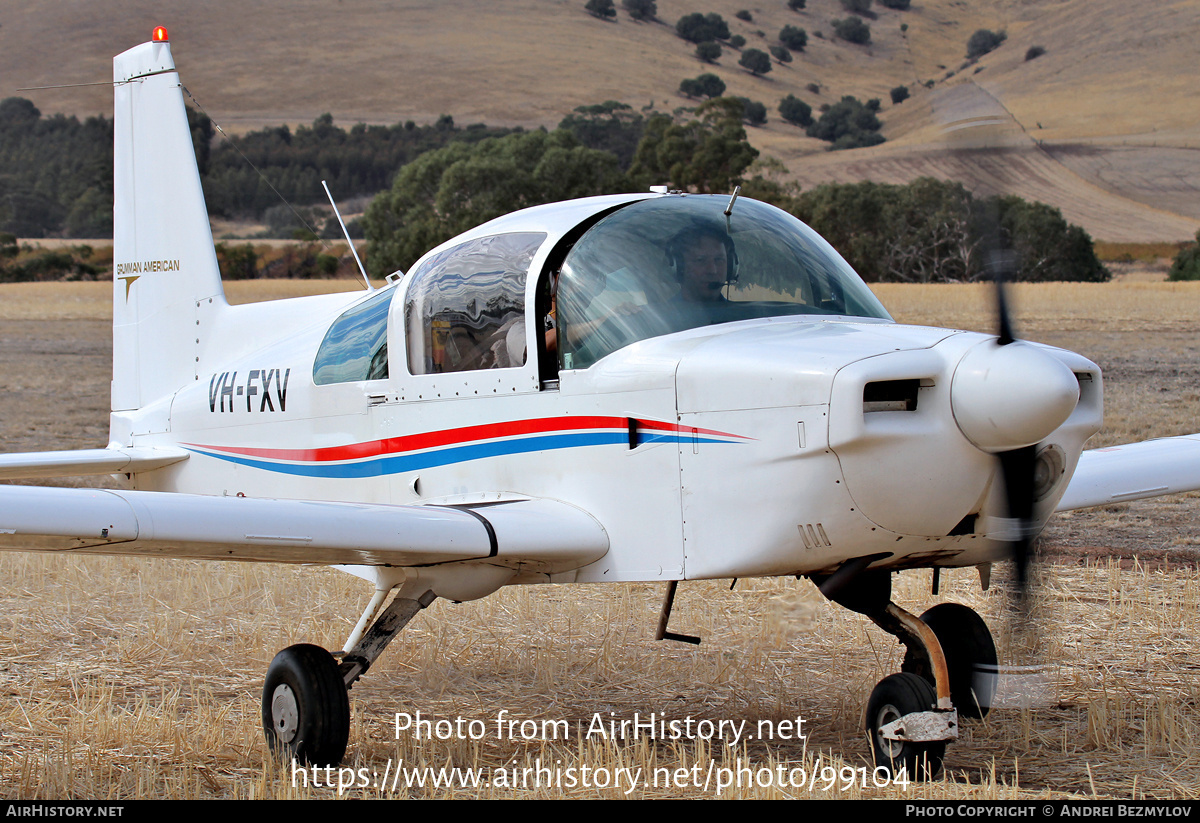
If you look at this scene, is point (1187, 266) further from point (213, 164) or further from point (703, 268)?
point (213, 164)

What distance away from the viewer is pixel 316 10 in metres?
118

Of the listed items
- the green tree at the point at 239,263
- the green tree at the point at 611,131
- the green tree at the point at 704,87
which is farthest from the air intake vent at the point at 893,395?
the green tree at the point at 704,87

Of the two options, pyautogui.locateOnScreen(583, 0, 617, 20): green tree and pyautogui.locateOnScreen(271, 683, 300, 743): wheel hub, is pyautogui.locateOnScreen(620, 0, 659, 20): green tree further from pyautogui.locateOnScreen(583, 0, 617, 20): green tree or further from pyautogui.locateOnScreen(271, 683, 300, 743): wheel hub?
pyautogui.locateOnScreen(271, 683, 300, 743): wheel hub

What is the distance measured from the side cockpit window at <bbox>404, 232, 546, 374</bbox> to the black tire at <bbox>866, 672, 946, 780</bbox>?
2207mm

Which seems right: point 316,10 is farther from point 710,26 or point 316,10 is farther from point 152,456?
point 152,456

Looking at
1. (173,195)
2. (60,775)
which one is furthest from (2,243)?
(60,775)

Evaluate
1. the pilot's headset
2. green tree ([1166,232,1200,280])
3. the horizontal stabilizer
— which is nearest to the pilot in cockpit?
the pilot's headset

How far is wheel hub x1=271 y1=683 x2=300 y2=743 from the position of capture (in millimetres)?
5641

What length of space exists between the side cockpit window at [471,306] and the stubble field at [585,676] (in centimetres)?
180

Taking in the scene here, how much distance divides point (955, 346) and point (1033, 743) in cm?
236

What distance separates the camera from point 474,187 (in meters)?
61.1

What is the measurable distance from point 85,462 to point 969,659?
5377 millimetres

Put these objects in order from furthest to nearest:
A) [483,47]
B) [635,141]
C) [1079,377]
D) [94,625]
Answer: [483,47] → [635,141] → [94,625] → [1079,377]

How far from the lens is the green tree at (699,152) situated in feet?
218
